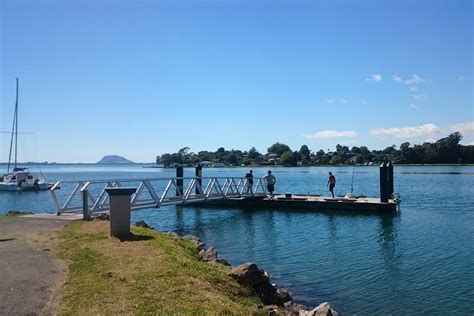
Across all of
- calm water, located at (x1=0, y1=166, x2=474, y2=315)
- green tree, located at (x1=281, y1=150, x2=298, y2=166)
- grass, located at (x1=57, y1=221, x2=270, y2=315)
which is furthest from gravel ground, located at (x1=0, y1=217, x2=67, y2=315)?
green tree, located at (x1=281, y1=150, x2=298, y2=166)

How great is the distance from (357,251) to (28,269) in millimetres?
12883

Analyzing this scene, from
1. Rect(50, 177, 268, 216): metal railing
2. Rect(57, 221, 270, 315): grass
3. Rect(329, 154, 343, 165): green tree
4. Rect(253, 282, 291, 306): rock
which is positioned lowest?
Rect(253, 282, 291, 306): rock

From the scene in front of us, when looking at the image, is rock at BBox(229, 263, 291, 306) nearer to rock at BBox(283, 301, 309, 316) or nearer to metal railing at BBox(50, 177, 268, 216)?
rock at BBox(283, 301, 309, 316)

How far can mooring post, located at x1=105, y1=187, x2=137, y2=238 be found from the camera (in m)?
12.7

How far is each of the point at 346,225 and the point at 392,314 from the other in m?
14.1

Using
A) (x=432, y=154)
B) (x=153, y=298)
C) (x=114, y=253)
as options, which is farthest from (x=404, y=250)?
(x=432, y=154)

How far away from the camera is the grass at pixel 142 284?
6.82 metres

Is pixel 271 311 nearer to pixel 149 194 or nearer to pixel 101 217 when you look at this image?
pixel 101 217

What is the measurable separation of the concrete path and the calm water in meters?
6.46

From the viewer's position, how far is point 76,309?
673 cm

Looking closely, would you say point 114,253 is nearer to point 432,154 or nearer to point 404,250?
point 404,250

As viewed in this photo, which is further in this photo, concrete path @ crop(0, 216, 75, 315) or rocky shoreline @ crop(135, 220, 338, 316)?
rocky shoreline @ crop(135, 220, 338, 316)

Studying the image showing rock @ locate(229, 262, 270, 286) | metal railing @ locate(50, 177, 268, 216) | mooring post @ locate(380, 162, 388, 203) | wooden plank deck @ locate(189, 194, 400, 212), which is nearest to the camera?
rock @ locate(229, 262, 270, 286)

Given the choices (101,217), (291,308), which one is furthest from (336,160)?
(291,308)
